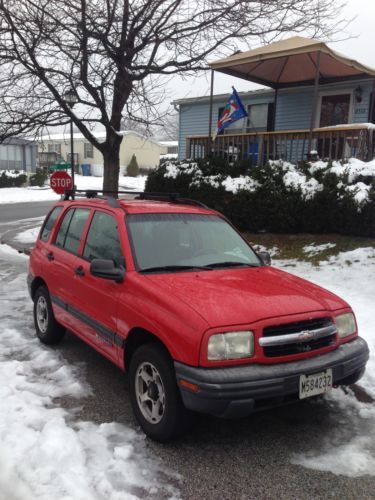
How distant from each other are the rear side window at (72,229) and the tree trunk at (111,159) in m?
7.26

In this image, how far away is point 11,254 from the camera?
11.5m

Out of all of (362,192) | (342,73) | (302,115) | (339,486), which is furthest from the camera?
(302,115)

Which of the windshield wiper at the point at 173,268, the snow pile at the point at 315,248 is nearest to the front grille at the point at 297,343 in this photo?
the windshield wiper at the point at 173,268

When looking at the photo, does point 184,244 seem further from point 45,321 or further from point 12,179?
point 12,179

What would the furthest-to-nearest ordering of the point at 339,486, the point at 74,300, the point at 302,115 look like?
1. the point at 302,115
2. the point at 74,300
3. the point at 339,486

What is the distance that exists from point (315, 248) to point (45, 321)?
214 inches

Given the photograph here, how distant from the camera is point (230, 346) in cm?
298

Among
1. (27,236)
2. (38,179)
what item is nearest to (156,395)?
(27,236)

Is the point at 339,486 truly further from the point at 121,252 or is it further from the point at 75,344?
the point at 75,344

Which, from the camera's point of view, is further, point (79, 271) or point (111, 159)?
point (111, 159)

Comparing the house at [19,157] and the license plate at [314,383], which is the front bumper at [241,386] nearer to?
the license plate at [314,383]

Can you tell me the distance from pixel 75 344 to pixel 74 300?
102cm

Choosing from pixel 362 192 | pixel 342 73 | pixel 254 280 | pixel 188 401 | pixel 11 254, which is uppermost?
pixel 342 73

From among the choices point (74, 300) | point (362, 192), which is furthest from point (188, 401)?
point (362, 192)
